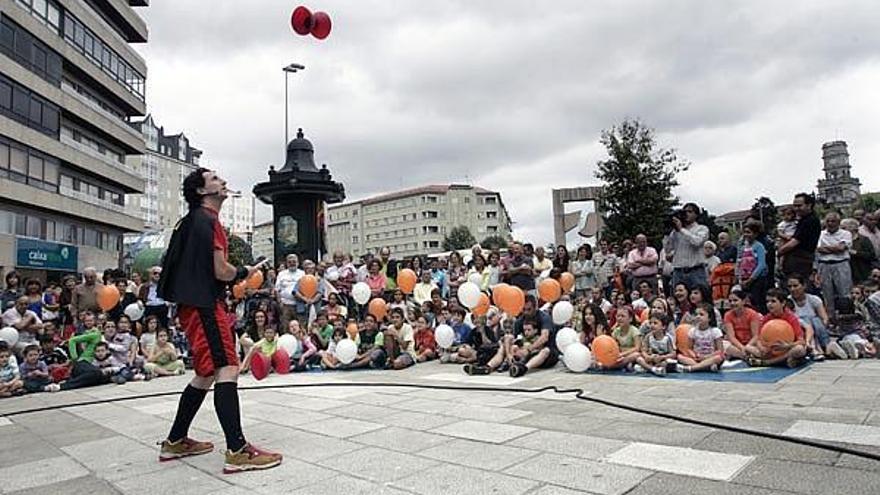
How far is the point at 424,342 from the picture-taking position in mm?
10406

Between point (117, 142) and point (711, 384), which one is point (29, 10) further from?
point (711, 384)

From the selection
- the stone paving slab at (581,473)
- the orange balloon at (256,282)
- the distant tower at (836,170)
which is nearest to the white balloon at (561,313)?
the stone paving slab at (581,473)

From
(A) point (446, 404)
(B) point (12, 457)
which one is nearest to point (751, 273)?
(A) point (446, 404)

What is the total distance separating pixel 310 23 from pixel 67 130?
110ft

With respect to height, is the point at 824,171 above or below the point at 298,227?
above

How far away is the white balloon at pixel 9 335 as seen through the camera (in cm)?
933

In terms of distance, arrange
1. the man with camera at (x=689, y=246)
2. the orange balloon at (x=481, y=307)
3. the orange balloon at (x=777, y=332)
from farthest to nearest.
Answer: the orange balloon at (x=481, y=307), the man with camera at (x=689, y=246), the orange balloon at (x=777, y=332)

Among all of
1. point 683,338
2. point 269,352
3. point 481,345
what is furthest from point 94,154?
point 683,338

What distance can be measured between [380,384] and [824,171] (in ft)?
494

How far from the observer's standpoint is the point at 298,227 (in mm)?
18812

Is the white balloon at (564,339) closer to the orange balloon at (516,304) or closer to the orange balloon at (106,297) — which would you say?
the orange balloon at (516,304)

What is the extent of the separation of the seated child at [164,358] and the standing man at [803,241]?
361 inches

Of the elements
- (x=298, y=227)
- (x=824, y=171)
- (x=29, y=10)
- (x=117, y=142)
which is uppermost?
(x=824, y=171)

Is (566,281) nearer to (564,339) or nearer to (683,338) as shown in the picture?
(564,339)
